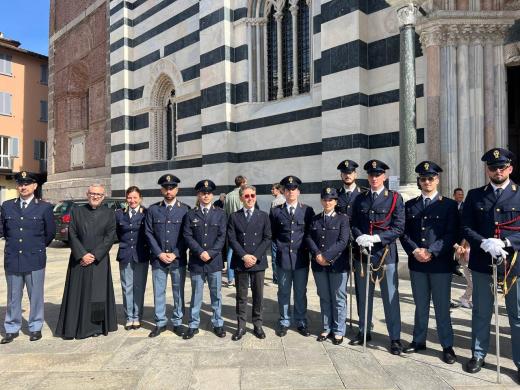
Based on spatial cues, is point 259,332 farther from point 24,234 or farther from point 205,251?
point 24,234

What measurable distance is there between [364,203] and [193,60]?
11.4 metres

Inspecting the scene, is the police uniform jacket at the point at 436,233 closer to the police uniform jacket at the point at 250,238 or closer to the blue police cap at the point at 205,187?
the police uniform jacket at the point at 250,238

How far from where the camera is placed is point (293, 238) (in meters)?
4.96

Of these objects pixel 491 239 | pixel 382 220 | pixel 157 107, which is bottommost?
pixel 491 239

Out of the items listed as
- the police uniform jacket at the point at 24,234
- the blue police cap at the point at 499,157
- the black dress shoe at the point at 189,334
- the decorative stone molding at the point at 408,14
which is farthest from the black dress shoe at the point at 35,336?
the decorative stone molding at the point at 408,14

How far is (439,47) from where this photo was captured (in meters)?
8.55

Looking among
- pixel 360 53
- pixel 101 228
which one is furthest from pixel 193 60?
pixel 101 228

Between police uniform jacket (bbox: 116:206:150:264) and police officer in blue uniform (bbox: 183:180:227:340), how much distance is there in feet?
1.94

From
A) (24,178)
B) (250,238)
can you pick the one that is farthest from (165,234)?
(24,178)

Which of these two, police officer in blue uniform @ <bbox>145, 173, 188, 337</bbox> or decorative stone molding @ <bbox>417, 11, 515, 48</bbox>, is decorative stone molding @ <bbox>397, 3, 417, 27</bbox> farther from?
police officer in blue uniform @ <bbox>145, 173, 188, 337</bbox>

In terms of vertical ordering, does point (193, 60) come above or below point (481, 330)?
above

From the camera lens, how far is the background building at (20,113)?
28656mm

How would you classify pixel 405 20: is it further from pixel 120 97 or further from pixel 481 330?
pixel 120 97

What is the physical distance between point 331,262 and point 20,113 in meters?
31.1
